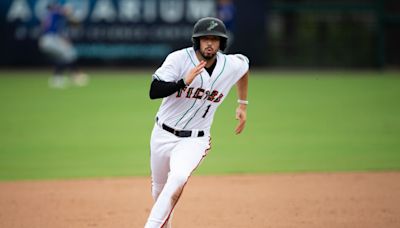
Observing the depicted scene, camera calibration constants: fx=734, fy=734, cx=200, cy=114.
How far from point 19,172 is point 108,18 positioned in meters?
14.5

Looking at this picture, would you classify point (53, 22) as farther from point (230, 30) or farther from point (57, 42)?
point (230, 30)

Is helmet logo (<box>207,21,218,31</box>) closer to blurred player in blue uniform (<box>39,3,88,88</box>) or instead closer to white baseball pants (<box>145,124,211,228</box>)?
white baseball pants (<box>145,124,211,228</box>)

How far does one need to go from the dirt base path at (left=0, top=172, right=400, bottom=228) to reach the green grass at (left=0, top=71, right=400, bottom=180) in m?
0.72

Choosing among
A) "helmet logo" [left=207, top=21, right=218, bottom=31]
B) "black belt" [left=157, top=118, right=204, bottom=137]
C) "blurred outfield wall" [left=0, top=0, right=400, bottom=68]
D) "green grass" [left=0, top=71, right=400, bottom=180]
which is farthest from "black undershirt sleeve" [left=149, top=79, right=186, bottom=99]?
"blurred outfield wall" [left=0, top=0, right=400, bottom=68]

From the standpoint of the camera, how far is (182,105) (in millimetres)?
5746

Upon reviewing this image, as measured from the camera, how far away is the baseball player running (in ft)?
17.8

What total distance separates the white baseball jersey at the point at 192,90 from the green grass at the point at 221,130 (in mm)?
3985

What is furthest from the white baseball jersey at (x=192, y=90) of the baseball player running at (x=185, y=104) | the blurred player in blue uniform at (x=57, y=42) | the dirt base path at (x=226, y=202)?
the blurred player in blue uniform at (x=57, y=42)

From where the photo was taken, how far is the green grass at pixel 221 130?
33.5ft

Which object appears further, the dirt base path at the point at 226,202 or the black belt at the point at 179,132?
the dirt base path at the point at 226,202

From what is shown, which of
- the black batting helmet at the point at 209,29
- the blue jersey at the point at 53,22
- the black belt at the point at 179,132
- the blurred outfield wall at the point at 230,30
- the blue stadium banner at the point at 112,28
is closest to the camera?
the black batting helmet at the point at 209,29

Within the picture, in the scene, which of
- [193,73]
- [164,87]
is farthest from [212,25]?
[164,87]

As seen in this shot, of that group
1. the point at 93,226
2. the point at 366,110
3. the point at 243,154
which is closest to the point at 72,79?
the point at 366,110

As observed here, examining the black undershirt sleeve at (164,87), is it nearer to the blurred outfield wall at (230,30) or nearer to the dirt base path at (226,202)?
the dirt base path at (226,202)
